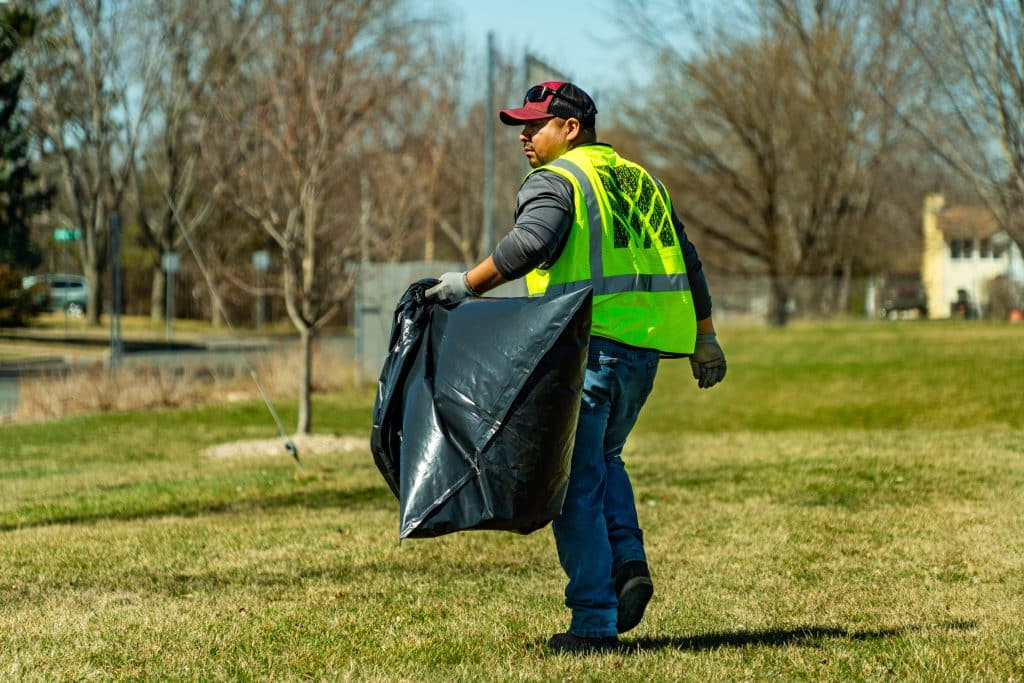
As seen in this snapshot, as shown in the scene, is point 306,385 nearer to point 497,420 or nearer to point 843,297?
point 497,420

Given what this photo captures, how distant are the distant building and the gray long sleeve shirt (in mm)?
29383

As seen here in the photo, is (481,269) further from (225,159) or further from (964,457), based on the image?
(225,159)

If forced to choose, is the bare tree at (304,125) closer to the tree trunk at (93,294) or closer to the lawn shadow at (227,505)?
the lawn shadow at (227,505)

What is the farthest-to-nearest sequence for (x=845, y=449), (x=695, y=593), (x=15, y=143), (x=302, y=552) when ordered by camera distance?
(x=15, y=143)
(x=845, y=449)
(x=302, y=552)
(x=695, y=593)

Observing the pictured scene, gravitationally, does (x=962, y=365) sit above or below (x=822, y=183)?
below

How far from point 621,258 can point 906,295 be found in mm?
53815

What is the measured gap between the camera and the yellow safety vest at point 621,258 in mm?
4426

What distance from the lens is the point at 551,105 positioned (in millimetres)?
4613

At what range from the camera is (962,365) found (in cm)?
2317

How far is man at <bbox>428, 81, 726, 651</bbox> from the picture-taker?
173 inches

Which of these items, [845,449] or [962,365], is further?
[962,365]

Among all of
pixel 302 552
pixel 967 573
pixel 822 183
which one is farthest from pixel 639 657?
pixel 822 183

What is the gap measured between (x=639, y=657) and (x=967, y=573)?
7.17 feet

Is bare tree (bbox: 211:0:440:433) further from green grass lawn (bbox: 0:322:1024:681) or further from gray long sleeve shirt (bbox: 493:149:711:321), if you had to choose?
gray long sleeve shirt (bbox: 493:149:711:321)
